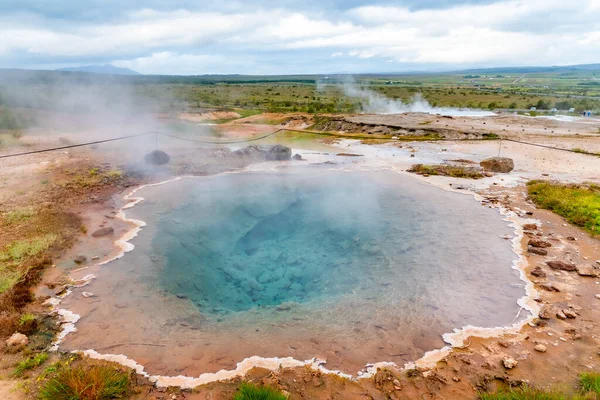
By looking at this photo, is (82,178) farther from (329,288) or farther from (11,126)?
(11,126)

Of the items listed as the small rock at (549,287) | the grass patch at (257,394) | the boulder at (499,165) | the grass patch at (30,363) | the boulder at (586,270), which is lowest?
the small rock at (549,287)

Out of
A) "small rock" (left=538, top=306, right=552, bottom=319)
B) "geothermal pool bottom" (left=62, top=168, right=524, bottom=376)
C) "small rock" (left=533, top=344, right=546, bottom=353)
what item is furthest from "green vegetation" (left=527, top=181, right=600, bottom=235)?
"small rock" (left=533, top=344, right=546, bottom=353)

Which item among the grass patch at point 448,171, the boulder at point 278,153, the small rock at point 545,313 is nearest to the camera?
the small rock at point 545,313

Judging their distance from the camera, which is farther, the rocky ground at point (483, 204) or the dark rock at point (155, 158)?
the dark rock at point (155, 158)

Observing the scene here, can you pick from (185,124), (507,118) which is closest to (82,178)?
(185,124)

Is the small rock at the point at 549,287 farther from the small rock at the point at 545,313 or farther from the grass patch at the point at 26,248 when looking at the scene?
the grass patch at the point at 26,248

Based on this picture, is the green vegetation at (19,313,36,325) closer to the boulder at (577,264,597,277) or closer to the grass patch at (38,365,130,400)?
the grass patch at (38,365,130,400)

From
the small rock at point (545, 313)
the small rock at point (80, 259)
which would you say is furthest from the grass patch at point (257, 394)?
the small rock at point (80, 259)

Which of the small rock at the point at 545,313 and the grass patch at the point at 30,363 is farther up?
the grass patch at the point at 30,363

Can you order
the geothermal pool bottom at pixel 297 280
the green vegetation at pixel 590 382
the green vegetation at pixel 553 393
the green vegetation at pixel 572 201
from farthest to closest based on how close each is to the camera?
the green vegetation at pixel 572 201 < the geothermal pool bottom at pixel 297 280 < the green vegetation at pixel 590 382 < the green vegetation at pixel 553 393
